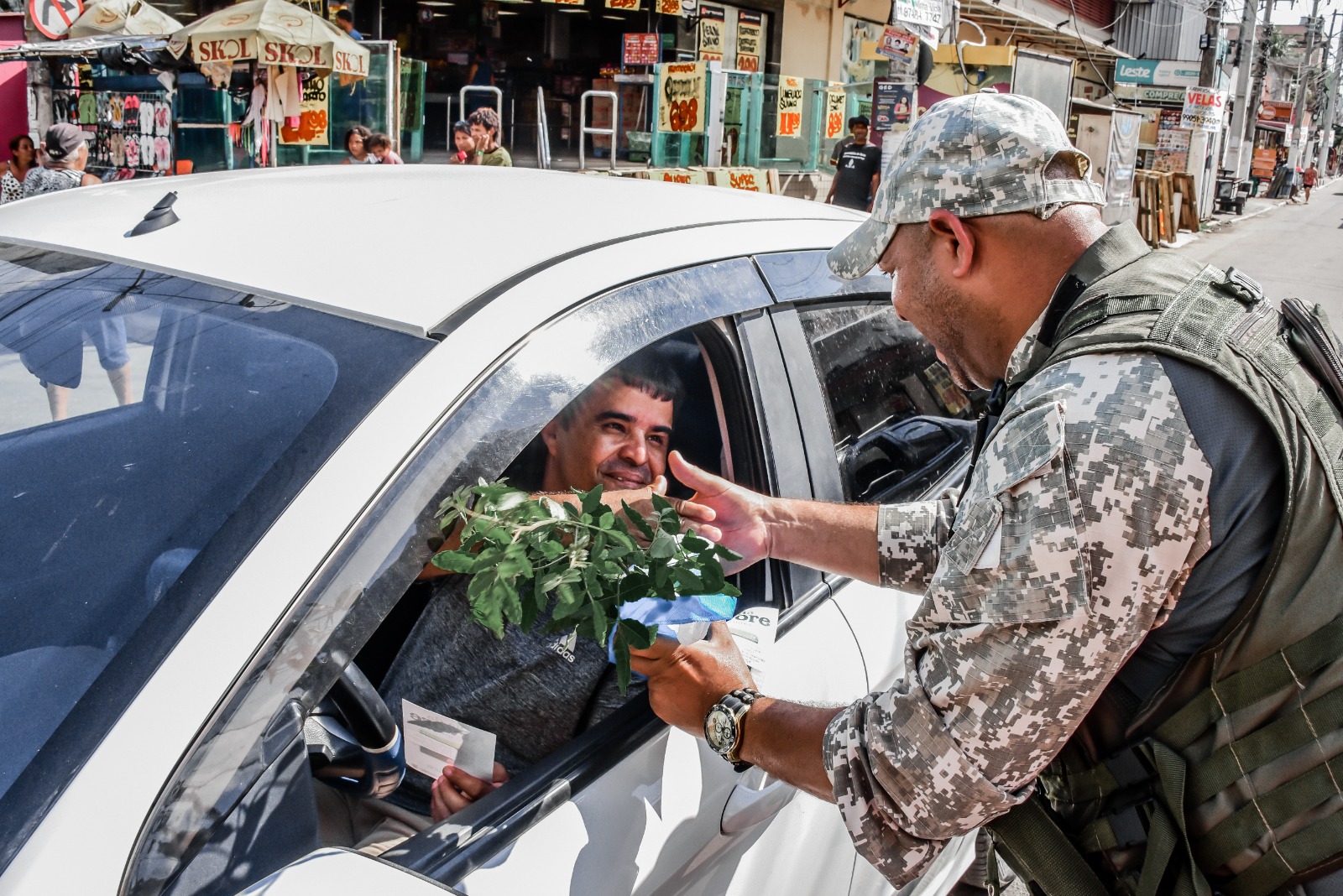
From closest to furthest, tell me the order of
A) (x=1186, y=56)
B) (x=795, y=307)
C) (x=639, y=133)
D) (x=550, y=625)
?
(x=550, y=625) < (x=795, y=307) < (x=639, y=133) < (x=1186, y=56)

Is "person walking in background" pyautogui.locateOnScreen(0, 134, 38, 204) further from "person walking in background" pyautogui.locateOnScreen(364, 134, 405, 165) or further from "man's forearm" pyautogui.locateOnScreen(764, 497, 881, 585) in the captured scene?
"man's forearm" pyautogui.locateOnScreen(764, 497, 881, 585)

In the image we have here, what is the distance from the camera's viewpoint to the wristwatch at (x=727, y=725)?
5.01ft

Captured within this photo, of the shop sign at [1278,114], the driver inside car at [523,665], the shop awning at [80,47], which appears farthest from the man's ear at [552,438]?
the shop sign at [1278,114]

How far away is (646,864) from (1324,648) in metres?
0.88

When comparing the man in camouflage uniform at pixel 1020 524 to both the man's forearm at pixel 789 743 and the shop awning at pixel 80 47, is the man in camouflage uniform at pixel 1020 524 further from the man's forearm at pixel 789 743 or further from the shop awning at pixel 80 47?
the shop awning at pixel 80 47

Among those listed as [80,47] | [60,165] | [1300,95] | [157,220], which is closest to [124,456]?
[157,220]

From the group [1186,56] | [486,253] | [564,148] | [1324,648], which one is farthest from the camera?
[1186,56]

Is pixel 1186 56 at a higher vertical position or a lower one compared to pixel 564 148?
higher

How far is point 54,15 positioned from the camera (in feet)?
33.4

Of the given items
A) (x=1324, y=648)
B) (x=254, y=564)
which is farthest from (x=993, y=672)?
(x=254, y=564)

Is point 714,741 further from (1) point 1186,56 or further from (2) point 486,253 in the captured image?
(1) point 1186,56

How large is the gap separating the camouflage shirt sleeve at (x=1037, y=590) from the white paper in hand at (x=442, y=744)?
0.54 m

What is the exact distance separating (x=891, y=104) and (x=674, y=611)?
12.3 metres

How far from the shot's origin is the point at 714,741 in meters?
1.54
